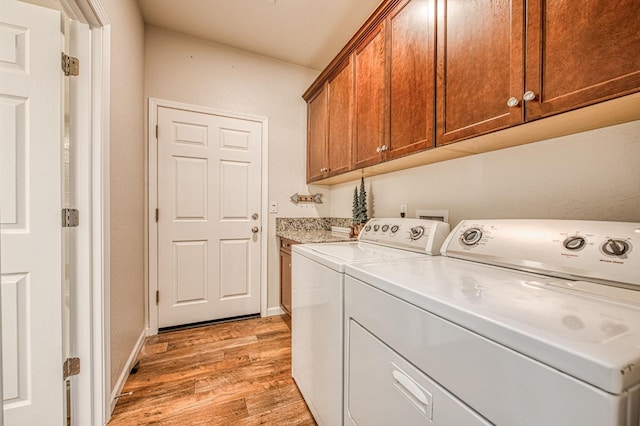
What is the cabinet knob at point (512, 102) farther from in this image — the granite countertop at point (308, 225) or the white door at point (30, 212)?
the white door at point (30, 212)

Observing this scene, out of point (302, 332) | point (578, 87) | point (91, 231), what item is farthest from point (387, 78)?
point (91, 231)

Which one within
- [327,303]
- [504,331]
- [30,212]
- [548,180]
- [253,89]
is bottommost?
[327,303]

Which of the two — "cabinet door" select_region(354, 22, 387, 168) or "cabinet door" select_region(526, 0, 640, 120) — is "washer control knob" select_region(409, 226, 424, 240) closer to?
"cabinet door" select_region(354, 22, 387, 168)

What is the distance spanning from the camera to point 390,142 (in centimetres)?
153

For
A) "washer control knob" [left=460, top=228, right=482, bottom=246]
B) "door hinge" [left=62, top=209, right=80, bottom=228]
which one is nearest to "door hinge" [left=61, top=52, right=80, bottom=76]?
"door hinge" [left=62, top=209, right=80, bottom=228]

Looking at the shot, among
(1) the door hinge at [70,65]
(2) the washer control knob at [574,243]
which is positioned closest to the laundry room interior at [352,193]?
(2) the washer control knob at [574,243]

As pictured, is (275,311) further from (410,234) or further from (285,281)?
(410,234)

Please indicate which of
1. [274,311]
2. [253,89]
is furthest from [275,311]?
[253,89]

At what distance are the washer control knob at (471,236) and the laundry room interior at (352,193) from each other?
11mm

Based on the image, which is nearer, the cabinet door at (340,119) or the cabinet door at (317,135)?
the cabinet door at (340,119)

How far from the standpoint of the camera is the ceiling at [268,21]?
1.96 metres

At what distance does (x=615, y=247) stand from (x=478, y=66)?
79 cm

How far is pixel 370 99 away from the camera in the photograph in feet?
5.63

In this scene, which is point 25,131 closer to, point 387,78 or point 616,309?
point 387,78
